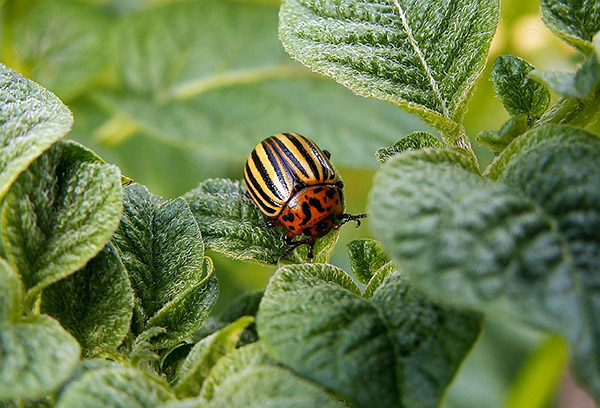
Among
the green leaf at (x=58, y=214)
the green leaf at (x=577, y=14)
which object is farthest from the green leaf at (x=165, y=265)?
the green leaf at (x=577, y=14)

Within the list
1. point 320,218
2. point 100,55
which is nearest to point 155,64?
point 100,55

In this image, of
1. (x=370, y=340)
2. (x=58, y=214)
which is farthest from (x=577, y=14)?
(x=58, y=214)

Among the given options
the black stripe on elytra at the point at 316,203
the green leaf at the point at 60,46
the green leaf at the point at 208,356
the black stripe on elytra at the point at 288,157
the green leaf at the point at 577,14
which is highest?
the green leaf at the point at 577,14

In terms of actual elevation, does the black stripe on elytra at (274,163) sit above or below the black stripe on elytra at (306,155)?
below

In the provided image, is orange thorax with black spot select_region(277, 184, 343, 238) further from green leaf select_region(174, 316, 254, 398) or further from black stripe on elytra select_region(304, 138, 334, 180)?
green leaf select_region(174, 316, 254, 398)

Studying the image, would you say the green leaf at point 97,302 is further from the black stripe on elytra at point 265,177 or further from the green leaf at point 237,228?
Result: the black stripe on elytra at point 265,177
